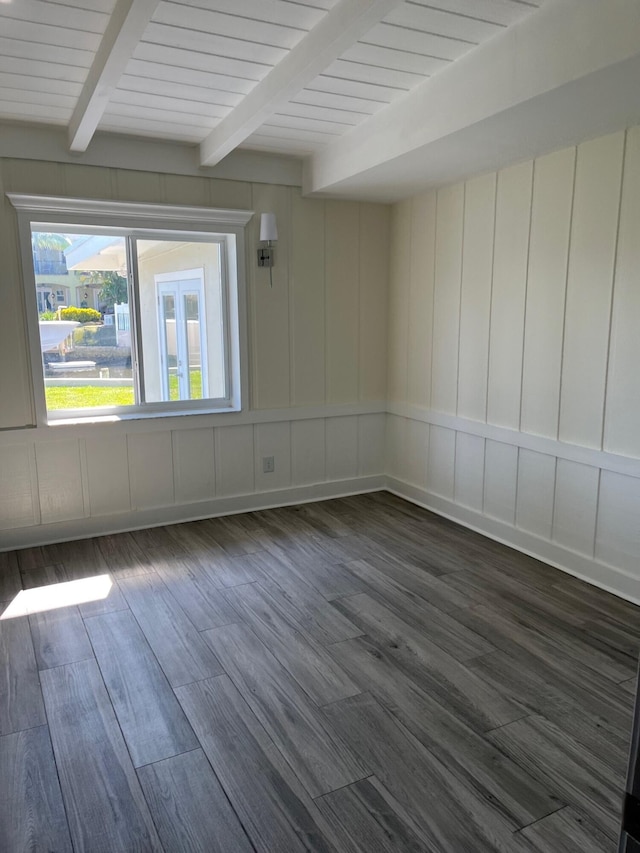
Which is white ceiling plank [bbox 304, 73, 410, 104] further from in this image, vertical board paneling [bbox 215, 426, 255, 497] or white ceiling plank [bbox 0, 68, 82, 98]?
vertical board paneling [bbox 215, 426, 255, 497]

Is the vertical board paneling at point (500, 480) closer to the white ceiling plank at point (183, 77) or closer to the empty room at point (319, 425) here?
the empty room at point (319, 425)

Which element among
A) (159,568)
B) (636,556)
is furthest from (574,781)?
(159,568)

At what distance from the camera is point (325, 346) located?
14.6 ft

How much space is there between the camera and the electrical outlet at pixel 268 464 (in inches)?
172

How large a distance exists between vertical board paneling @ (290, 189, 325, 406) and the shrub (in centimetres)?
131

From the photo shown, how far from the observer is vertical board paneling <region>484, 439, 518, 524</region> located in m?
3.61

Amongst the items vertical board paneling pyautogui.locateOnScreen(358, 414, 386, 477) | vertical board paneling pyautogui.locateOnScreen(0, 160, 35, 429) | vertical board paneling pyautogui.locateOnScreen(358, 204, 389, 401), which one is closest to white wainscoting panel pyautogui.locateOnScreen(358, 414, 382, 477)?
vertical board paneling pyautogui.locateOnScreen(358, 414, 386, 477)

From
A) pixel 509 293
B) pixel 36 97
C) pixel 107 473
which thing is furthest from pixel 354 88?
pixel 107 473

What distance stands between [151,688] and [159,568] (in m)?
1.14

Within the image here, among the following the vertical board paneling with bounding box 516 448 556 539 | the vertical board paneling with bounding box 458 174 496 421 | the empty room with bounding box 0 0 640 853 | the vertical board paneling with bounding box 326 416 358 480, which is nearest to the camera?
the empty room with bounding box 0 0 640 853

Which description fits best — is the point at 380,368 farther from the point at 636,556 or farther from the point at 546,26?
the point at 546,26

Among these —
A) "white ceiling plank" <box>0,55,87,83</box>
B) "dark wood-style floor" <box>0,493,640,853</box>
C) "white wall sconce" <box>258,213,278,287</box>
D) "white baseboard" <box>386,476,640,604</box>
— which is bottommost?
"dark wood-style floor" <box>0,493,640,853</box>

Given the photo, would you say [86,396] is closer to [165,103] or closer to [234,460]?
[234,460]

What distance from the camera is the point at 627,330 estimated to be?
288 centimetres
